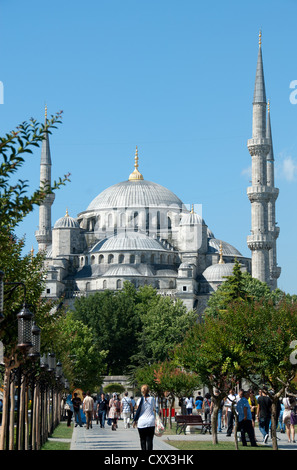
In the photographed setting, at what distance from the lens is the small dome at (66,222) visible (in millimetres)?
94625

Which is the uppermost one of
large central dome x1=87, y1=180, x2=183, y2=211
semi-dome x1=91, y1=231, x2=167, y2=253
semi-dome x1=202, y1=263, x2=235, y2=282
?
large central dome x1=87, y1=180, x2=183, y2=211

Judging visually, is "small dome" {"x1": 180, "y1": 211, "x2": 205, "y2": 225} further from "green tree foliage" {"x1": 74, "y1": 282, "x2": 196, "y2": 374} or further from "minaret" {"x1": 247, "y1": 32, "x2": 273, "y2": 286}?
"green tree foliage" {"x1": 74, "y1": 282, "x2": 196, "y2": 374}

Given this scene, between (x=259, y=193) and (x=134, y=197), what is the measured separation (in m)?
28.7

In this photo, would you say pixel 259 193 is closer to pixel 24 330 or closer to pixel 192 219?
pixel 192 219

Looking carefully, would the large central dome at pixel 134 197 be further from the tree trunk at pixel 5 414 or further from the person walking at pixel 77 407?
the tree trunk at pixel 5 414

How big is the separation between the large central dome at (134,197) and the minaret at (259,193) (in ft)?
86.9

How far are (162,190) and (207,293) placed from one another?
872 inches

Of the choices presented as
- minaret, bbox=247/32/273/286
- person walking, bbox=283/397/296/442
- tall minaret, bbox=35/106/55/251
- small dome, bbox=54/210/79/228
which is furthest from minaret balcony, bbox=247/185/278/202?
person walking, bbox=283/397/296/442

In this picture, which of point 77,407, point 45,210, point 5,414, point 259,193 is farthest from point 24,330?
point 45,210

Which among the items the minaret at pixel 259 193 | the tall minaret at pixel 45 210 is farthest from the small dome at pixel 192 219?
the minaret at pixel 259 193

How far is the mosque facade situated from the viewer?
249ft

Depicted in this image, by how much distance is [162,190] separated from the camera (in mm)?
104875
